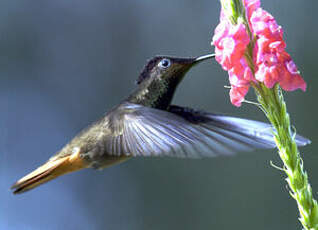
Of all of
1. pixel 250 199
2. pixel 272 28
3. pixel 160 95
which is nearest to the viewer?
pixel 272 28

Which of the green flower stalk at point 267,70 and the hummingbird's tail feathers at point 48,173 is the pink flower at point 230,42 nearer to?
the green flower stalk at point 267,70

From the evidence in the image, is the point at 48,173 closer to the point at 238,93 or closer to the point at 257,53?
the point at 238,93

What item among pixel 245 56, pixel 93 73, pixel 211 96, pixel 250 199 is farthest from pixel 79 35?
pixel 245 56

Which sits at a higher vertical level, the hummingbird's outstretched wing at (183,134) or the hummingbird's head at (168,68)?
the hummingbird's head at (168,68)

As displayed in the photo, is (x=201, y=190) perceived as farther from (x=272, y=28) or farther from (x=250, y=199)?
(x=272, y=28)

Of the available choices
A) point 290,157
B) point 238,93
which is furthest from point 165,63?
point 290,157

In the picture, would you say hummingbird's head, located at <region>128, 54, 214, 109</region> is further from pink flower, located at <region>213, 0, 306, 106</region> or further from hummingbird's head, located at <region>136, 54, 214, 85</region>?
pink flower, located at <region>213, 0, 306, 106</region>

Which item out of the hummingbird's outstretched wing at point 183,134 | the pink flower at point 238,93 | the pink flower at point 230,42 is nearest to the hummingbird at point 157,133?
the hummingbird's outstretched wing at point 183,134
